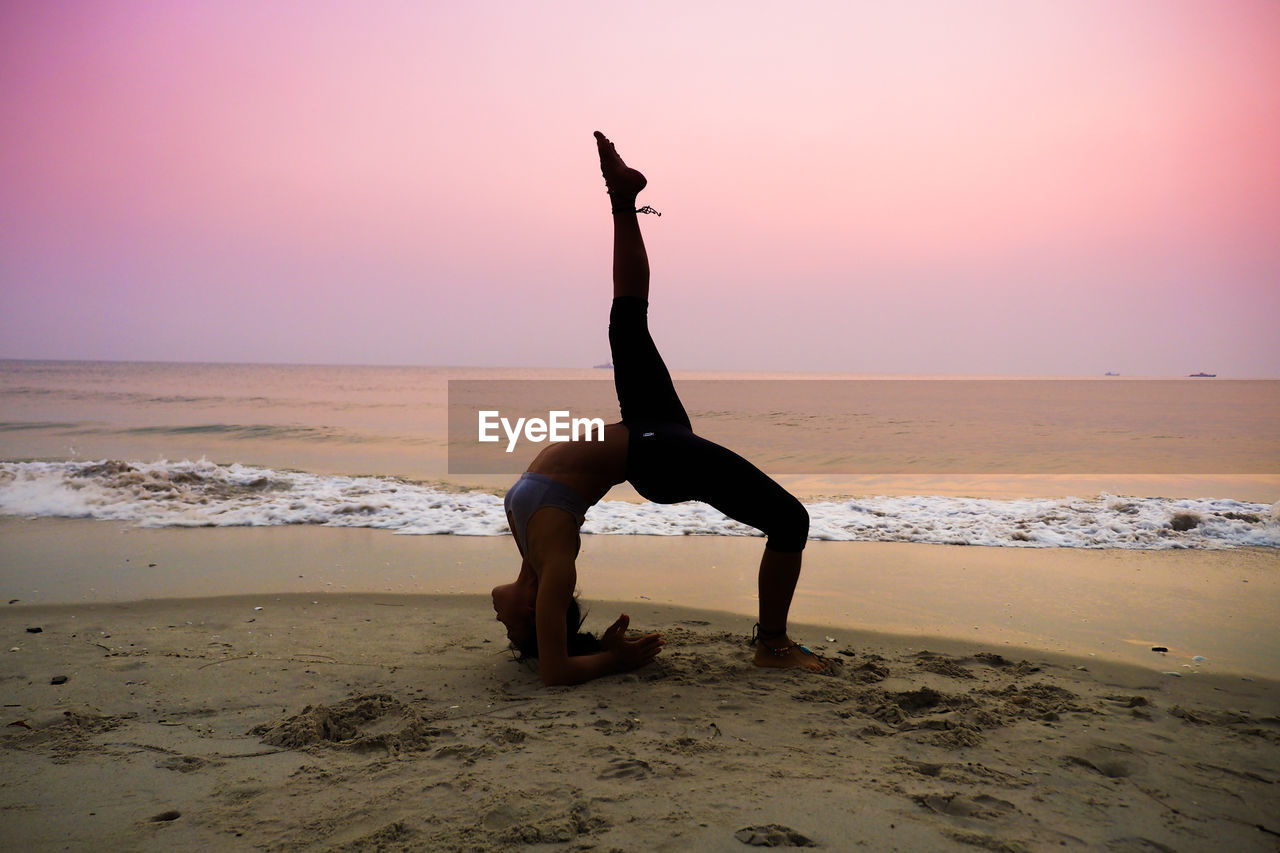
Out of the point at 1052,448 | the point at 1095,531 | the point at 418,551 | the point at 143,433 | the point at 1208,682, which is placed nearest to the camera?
the point at 1208,682

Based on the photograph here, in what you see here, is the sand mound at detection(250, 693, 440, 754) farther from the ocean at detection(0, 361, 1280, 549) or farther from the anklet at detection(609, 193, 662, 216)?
the ocean at detection(0, 361, 1280, 549)

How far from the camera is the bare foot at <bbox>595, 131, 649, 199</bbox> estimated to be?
11.6 feet

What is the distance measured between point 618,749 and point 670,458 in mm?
1208

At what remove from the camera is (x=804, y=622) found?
4.41 meters

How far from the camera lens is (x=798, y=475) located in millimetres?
11547

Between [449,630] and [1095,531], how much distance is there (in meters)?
5.74

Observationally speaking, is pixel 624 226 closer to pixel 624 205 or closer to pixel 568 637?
pixel 624 205

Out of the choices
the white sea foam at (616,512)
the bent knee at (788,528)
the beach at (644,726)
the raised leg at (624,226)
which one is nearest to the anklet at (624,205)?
the raised leg at (624,226)

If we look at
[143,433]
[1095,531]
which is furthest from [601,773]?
[143,433]

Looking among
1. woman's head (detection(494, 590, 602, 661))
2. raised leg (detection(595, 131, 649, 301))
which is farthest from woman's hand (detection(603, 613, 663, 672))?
raised leg (detection(595, 131, 649, 301))

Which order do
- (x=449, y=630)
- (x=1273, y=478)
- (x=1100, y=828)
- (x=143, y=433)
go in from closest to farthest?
(x=1100, y=828) < (x=449, y=630) < (x=1273, y=478) < (x=143, y=433)

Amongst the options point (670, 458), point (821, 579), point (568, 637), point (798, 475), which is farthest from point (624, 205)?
point (798, 475)

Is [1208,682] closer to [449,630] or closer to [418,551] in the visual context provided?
[449,630]

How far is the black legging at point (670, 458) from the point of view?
3.33 m
